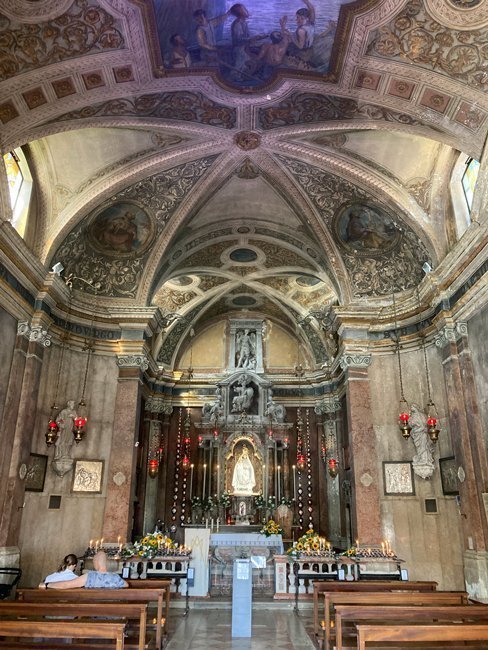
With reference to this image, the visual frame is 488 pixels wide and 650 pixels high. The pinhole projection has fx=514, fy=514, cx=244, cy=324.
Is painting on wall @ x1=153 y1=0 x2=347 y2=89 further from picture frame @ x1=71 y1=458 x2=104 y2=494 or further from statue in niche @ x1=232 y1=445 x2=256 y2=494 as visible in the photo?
statue in niche @ x1=232 y1=445 x2=256 y2=494

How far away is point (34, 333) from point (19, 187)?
3.62 meters

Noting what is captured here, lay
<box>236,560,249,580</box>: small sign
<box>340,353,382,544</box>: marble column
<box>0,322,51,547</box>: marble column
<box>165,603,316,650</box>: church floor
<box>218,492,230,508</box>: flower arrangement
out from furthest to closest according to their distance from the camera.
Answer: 1. <box>218,492,230,508</box>: flower arrangement
2. <box>340,353,382,544</box>: marble column
3. <box>0,322,51,547</box>: marble column
4. <box>236,560,249,580</box>: small sign
5. <box>165,603,316,650</box>: church floor

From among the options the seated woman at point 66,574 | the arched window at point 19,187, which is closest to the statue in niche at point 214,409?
the arched window at point 19,187

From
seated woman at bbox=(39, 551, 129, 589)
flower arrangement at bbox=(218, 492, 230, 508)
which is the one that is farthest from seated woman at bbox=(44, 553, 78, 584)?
flower arrangement at bbox=(218, 492, 230, 508)

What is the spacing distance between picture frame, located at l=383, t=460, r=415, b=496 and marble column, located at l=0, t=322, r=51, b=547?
937 cm

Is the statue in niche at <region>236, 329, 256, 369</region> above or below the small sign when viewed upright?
above

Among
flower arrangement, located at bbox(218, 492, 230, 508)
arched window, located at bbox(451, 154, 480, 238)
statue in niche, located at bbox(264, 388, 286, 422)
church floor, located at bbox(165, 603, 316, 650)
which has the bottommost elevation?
church floor, located at bbox(165, 603, 316, 650)

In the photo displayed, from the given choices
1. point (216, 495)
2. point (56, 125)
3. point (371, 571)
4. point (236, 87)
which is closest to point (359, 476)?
point (371, 571)

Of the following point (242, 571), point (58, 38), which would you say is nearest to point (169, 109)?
point (58, 38)

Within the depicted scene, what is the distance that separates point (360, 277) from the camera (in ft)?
52.6

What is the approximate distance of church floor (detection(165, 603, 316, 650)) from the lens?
7898mm

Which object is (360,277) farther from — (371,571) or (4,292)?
(4,292)

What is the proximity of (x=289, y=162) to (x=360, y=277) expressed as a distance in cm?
426

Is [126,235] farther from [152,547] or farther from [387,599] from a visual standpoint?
[387,599]
